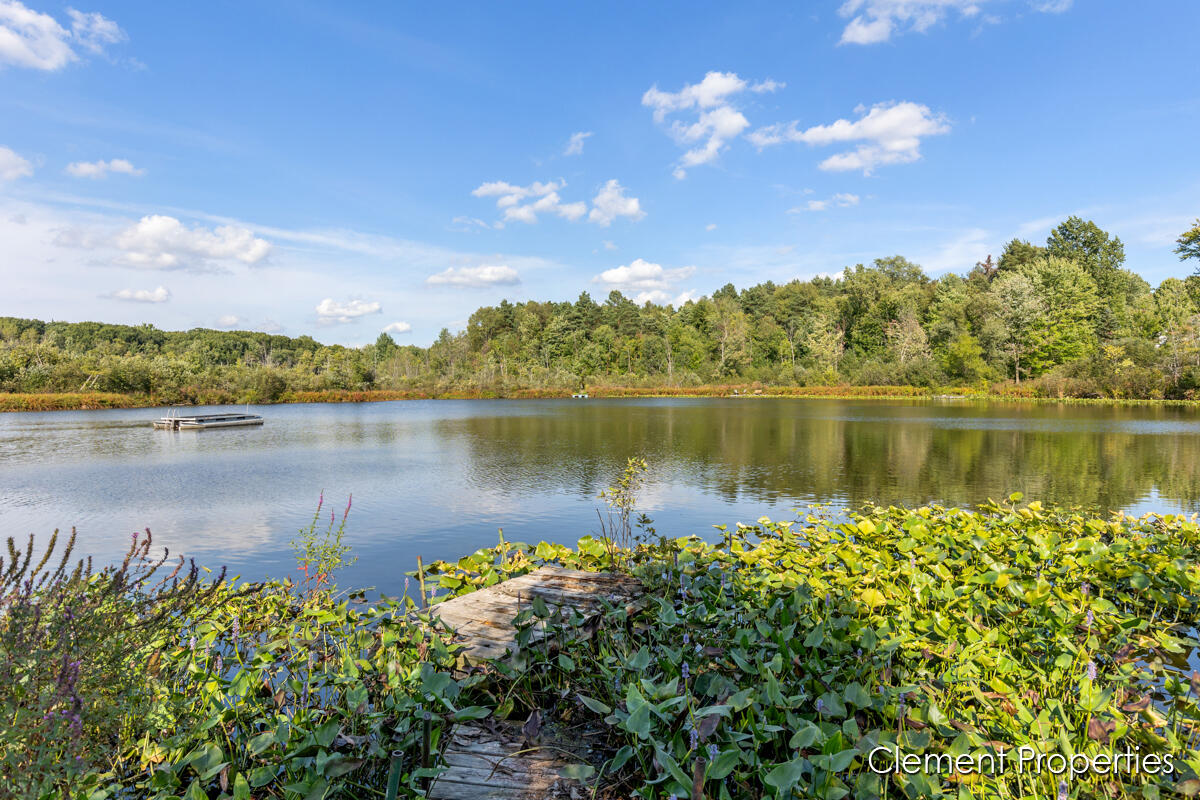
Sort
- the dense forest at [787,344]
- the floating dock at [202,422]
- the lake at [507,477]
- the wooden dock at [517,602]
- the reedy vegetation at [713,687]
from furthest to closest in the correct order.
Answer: the dense forest at [787,344]
the floating dock at [202,422]
the lake at [507,477]
the wooden dock at [517,602]
the reedy vegetation at [713,687]

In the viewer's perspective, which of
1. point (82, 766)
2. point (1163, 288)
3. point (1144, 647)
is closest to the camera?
point (82, 766)

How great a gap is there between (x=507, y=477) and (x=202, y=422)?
66.2ft

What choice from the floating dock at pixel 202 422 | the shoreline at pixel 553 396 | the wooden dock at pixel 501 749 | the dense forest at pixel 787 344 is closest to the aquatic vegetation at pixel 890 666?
the wooden dock at pixel 501 749

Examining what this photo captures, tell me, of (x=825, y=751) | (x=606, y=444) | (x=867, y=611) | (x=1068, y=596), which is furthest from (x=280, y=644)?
(x=606, y=444)

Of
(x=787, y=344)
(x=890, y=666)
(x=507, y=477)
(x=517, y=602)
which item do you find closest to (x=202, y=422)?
(x=507, y=477)

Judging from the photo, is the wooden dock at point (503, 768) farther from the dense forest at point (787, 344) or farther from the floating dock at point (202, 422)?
the dense forest at point (787, 344)

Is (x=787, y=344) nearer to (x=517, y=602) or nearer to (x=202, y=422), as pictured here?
(x=202, y=422)

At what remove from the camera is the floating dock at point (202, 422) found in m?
24.7

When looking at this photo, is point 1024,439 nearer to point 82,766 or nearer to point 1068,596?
point 1068,596

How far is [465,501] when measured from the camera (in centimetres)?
1026

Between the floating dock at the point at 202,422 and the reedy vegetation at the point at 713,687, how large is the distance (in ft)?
82.3

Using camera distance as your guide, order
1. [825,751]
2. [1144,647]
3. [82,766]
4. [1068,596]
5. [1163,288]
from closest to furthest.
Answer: [82,766] < [825,751] < [1144,647] < [1068,596] < [1163,288]

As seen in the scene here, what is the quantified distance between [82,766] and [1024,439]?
21.4 metres

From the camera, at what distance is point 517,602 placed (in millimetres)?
3664
